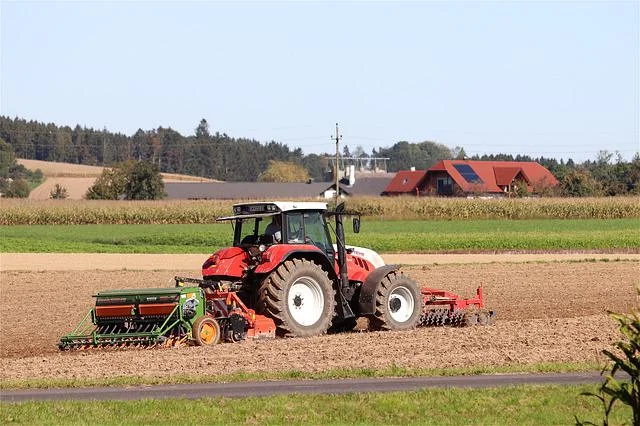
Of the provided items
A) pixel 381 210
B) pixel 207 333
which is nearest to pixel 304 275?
pixel 207 333

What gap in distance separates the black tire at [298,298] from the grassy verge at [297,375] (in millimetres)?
3319

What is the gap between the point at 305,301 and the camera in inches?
749

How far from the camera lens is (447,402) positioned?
1267cm

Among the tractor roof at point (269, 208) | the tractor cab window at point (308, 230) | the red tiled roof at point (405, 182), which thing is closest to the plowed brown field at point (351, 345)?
the tractor cab window at point (308, 230)

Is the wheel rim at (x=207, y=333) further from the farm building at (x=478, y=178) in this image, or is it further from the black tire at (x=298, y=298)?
the farm building at (x=478, y=178)

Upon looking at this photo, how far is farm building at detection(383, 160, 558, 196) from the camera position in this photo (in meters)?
111

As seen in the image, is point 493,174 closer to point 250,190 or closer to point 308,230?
point 250,190

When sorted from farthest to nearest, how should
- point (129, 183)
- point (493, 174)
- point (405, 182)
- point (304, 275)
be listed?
1. point (405, 182)
2. point (493, 174)
3. point (129, 183)
4. point (304, 275)

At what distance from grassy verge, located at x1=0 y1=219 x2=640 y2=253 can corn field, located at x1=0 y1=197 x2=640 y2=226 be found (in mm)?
4792

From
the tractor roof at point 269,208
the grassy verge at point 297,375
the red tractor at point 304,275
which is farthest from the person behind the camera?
the tractor roof at point 269,208

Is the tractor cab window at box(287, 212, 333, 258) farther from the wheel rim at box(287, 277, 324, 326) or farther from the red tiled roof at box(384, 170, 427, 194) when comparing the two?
the red tiled roof at box(384, 170, 427, 194)

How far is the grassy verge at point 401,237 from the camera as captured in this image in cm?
5038

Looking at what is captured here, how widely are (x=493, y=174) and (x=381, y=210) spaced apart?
42.7m

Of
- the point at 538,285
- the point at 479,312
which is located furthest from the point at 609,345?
the point at 538,285
